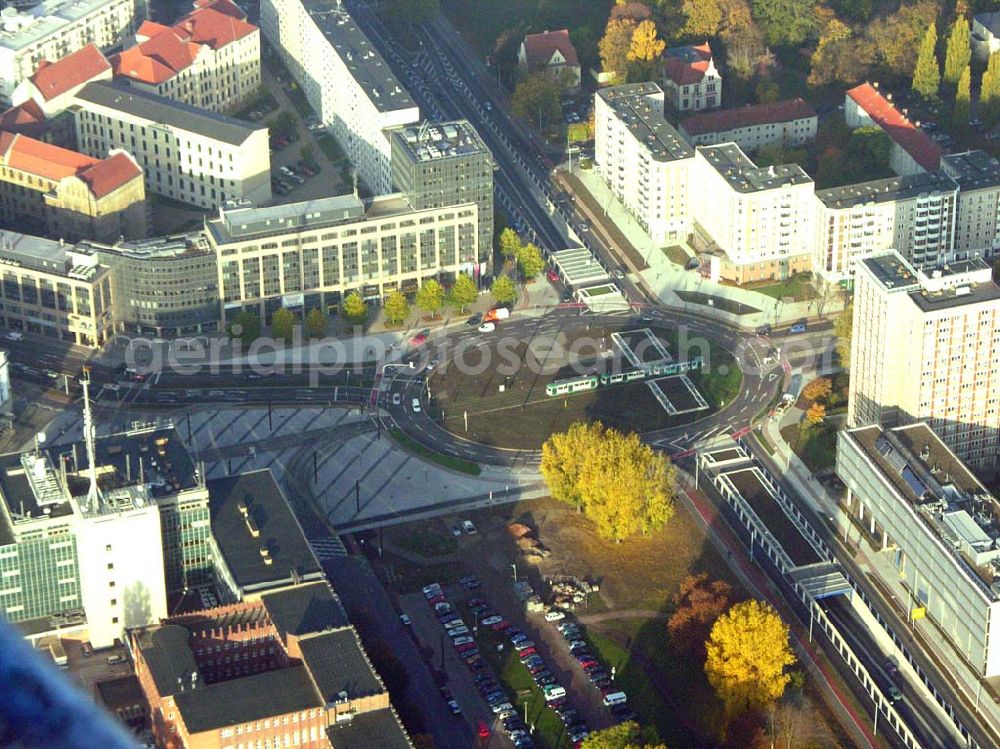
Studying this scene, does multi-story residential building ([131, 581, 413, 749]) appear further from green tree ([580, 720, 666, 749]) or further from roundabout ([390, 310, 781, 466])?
roundabout ([390, 310, 781, 466])

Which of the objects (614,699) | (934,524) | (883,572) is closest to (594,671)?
(614,699)

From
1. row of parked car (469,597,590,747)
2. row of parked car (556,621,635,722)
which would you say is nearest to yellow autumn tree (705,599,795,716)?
row of parked car (556,621,635,722)

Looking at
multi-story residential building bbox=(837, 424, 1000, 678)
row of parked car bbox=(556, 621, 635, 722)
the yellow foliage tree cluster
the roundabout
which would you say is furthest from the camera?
the roundabout

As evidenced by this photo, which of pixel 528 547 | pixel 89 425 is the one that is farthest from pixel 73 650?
pixel 528 547

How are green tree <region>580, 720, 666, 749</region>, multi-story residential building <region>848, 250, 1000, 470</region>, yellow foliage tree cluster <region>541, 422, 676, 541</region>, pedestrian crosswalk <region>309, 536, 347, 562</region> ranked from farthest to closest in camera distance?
multi-story residential building <region>848, 250, 1000, 470</region>
pedestrian crosswalk <region>309, 536, 347, 562</region>
yellow foliage tree cluster <region>541, 422, 676, 541</region>
green tree <region>580, 720, 666, 749</region>

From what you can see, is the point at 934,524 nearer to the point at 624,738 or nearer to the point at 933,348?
the point at 933,348

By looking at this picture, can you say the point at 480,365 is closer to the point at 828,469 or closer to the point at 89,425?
the point at 828,469
